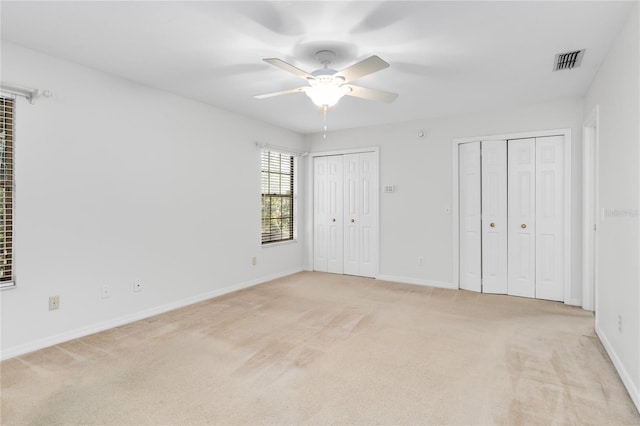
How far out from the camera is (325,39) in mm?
2570

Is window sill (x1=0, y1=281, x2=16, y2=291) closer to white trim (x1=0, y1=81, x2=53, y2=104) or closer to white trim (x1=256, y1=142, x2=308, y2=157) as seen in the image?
white trim (x1=0, y1=81, x2=53, y2=104)

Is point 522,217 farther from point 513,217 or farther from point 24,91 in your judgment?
point 24,91

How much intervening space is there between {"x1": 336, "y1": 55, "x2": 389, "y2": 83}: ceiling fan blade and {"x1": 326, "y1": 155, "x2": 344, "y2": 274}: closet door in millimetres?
3258

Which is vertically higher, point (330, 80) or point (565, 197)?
point (330, 80)

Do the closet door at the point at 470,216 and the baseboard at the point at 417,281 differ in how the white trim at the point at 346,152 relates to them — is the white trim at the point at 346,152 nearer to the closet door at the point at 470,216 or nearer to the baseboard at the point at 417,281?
the closet door at the point at 470,216

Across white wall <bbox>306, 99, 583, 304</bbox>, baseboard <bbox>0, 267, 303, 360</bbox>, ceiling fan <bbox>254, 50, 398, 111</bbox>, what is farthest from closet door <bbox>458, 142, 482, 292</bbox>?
baseboard <bbox>0, 267, 303, 360</bbox>

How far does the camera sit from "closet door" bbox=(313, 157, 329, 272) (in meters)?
5.95

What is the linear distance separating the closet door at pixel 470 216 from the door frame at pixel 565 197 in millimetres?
57

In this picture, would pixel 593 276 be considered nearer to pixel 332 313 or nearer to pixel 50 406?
pixel 332 313

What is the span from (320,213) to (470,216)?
242 centimetres

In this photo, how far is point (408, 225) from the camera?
5160mm

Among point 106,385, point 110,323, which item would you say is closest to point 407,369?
point 106,385

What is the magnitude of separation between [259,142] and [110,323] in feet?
9.62

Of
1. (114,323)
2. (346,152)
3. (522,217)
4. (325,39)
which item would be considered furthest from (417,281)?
(114,323)
